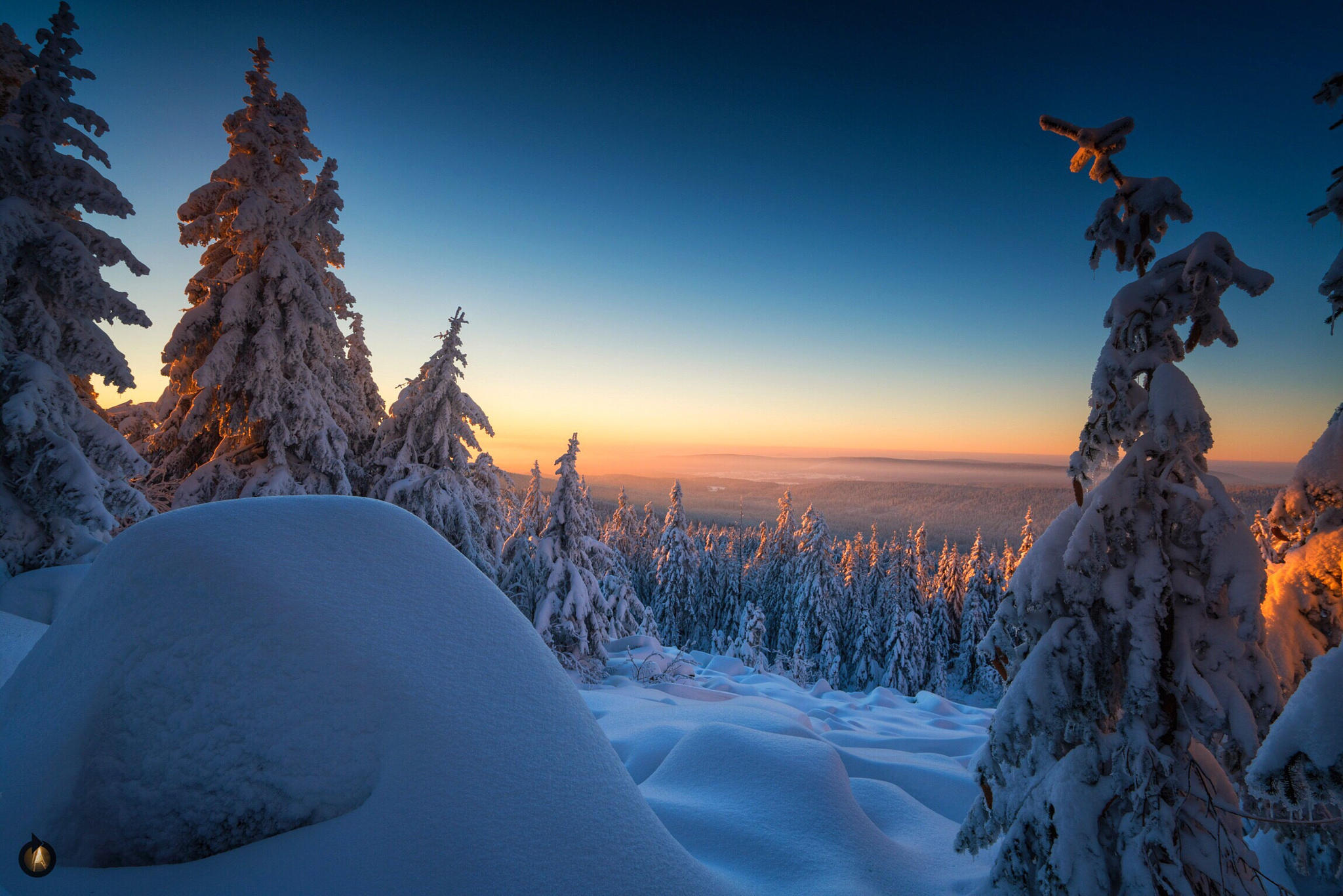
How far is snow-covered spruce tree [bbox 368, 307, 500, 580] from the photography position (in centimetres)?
1312

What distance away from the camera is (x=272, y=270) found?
446 inches

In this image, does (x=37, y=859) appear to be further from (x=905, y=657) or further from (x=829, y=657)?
(x=905, y=657)

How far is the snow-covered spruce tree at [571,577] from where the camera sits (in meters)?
14.7

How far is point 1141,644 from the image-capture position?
3662mm

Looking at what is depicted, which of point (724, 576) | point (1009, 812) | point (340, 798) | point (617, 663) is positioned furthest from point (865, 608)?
point (340, 798)

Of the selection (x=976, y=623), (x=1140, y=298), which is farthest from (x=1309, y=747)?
(x=976, y=623)

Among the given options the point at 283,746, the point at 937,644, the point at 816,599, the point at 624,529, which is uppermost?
the point at 283,746

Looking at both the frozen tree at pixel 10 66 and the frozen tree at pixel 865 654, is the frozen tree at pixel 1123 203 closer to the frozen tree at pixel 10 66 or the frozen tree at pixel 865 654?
the frozen tree at pixel 10 66

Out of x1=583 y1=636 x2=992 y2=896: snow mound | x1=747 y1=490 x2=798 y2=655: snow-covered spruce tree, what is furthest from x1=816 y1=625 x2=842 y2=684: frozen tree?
x1=583 y1=636 x2=992 y2=896: snow mound

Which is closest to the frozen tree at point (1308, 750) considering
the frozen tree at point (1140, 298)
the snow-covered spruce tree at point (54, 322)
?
the frozen tree at point (1140, 298)

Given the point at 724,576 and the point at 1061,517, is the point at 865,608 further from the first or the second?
the point at 1061,517

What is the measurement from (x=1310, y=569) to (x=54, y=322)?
17384mm

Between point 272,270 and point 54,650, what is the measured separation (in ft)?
35.4

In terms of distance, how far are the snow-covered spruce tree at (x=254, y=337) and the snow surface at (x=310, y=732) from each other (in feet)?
31.2
